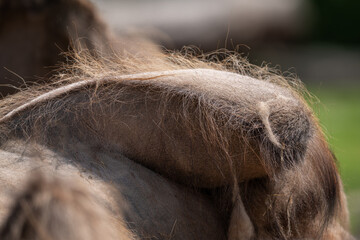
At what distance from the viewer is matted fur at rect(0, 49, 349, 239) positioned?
1.50 metres

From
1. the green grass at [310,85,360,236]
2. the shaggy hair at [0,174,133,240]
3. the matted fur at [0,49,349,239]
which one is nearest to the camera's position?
the shaggy hair at [0,174,133,240]

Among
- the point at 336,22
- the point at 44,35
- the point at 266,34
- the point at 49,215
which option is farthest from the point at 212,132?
the point at 336,22

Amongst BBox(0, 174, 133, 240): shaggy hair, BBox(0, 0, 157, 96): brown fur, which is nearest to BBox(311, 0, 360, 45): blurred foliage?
BBox(0, 0, 157, 96): brown fur

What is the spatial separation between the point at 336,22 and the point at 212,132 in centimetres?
1543

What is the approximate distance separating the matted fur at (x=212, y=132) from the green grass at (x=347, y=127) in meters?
2.40

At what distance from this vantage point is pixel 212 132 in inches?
59.6

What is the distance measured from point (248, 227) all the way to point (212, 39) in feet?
33.3

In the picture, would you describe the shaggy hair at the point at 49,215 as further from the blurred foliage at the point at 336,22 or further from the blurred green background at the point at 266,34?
the blurred foliage at the point at 336,22

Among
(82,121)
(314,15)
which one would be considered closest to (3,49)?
(82,121)

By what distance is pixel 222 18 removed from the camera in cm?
1209

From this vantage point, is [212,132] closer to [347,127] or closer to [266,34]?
[347,127]

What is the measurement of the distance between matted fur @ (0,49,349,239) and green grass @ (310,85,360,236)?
7.88 feet

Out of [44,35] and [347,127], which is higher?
[44,35]

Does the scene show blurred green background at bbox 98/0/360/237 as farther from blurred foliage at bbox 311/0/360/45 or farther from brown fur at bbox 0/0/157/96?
brown fur at bbox 0/0/157/96
